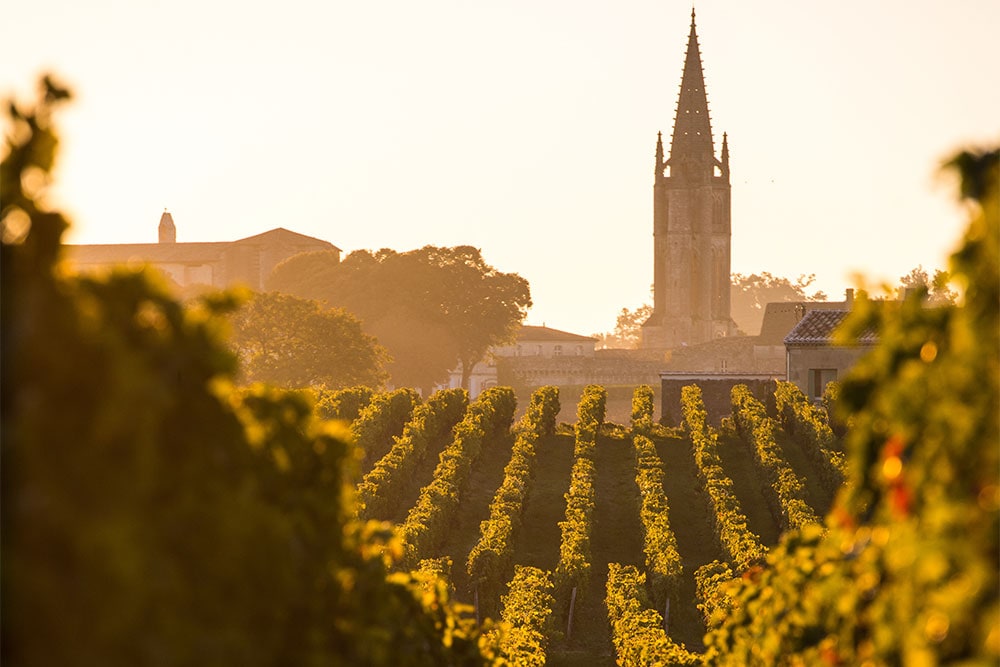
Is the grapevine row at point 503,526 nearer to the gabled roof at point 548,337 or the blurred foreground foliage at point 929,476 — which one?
the blurred foreground foliage at point 929,476

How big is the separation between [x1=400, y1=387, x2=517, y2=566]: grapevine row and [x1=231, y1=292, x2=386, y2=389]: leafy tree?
73.3 ft

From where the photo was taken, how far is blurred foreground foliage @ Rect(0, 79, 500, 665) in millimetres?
3980

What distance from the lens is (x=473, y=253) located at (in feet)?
327

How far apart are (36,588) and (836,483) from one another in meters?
35.0

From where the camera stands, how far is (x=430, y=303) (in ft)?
318

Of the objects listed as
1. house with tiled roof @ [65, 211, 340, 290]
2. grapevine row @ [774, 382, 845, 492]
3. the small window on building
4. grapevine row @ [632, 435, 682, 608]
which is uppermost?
house with tiled roof @ [65, 211, 340, 290]

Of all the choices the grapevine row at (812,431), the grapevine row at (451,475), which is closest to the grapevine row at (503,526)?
the grapevine row at (451,475)

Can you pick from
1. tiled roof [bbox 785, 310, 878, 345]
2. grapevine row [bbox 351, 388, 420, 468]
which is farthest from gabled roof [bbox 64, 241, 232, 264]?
grapevine row [bbox 351, 388, 420, 468]

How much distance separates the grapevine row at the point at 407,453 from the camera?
115ft

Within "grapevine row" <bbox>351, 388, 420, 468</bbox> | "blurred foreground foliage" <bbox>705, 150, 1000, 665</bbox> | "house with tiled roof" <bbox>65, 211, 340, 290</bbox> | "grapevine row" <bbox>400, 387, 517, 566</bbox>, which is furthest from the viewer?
"house with tiled roof" <bbox>65, 211, 340, 290</bbox>

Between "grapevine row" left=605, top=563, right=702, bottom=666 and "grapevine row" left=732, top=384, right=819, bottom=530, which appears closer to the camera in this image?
"grapevine row" left=605, top=563, right=702, bottom=666

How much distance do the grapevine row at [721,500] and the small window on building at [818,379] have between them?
26.6ft

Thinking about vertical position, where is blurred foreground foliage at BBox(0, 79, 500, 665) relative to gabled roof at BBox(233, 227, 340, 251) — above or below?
below

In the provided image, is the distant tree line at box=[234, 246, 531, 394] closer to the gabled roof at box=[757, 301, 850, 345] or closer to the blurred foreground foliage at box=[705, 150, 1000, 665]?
the gabled roof at box=[757, 301, 850, 345]
